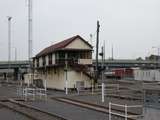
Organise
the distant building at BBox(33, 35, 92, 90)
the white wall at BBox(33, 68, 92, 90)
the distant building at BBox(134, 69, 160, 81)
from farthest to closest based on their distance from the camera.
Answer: the distant building at BBox(134, 69, 160, 81), the distant building at BBox(33, 35, 92, 90), the white wall at BBox(33, 68, 92, 90)

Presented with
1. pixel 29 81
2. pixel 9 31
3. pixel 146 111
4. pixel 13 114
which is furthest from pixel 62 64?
pixel 146 111

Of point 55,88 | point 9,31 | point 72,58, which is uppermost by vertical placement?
point 9,31

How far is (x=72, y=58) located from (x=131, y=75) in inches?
2201

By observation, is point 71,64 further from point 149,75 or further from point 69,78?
point 149,75

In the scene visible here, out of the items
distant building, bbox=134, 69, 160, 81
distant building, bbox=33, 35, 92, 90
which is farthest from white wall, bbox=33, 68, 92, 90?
distant building, bbox=134, 69, 160, 81

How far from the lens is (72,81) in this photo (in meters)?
58.1

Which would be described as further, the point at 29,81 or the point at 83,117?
the point at 29,81

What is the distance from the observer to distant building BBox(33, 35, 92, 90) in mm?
58384

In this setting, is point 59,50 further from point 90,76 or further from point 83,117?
point 83,117

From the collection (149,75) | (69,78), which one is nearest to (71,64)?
(69,78)

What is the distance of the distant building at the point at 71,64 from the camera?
192 feet

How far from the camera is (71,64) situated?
59469 millimetres

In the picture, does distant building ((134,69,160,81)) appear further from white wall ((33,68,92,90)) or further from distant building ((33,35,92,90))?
white wall ((33,68,92,90))

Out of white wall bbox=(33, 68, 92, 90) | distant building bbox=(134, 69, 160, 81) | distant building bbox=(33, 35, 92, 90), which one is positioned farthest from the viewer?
distant building bbox=(134, 69, 160, 81)
